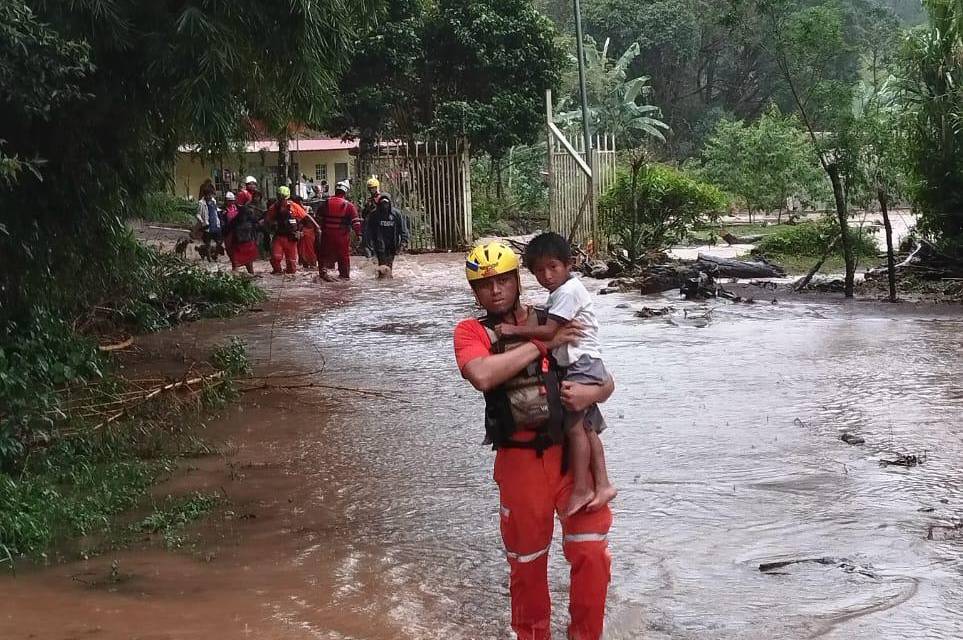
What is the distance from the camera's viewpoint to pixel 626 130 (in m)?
39.1

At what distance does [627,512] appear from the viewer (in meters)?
5.97

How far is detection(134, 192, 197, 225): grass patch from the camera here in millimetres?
10047

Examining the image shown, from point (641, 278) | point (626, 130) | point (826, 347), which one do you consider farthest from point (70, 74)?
point (626, 130)

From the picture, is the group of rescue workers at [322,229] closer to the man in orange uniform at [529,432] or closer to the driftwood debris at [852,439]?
the driftwood debris at [852,439]

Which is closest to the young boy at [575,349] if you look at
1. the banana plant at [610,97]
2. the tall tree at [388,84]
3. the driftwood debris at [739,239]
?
the tall tree at [388,84]

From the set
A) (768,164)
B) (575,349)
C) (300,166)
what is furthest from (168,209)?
(300,166)

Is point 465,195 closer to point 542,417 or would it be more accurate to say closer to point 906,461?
point 906,461

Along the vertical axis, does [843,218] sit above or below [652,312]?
above

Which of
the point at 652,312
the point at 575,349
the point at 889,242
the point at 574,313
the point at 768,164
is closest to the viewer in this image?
the point at 574,313

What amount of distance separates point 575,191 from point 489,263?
1761 centimetres

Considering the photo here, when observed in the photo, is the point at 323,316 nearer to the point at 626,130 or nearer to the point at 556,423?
the point at 556,423

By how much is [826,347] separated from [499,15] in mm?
15569

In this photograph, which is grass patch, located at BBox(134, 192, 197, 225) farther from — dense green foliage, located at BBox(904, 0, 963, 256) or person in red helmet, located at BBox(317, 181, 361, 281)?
dense green foliage, located at BBox(904, 0, 963, 256)

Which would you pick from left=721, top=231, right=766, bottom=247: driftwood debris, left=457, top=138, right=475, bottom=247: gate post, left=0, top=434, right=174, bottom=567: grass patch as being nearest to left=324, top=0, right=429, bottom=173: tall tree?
left=457, top=138, right=475, bottom=247: gate post
